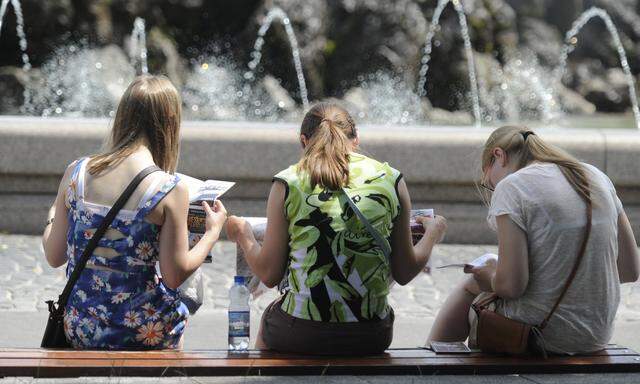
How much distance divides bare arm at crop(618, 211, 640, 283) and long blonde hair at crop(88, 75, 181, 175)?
174 cm

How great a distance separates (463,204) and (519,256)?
180 inches

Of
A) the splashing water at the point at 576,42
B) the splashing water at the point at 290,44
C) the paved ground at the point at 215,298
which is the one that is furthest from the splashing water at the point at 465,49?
the paved ground at the point at 215,298

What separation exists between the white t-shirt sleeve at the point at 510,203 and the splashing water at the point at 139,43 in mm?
15085

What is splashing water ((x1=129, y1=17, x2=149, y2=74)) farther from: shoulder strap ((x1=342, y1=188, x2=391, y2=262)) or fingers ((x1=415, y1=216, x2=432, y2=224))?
shoulder strap ((x1=342, y1=188, x2=391, y2=262))

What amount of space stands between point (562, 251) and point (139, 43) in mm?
16000

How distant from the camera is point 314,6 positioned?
19.8 metres

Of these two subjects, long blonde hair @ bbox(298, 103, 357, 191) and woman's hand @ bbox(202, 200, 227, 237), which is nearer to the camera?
long blonde hair @ bbox(298, 103, 357, 191)

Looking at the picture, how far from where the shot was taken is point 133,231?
4.07 meters

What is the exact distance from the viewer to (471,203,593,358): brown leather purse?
4.23 metres

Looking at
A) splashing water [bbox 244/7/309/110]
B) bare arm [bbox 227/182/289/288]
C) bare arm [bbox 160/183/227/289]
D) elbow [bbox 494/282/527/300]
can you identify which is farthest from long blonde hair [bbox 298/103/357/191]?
splashing water [bbox 244/7/309/110]

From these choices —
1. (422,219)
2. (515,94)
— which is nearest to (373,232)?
(422,219)

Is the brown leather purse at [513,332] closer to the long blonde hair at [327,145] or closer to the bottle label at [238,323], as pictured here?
the long blonde hair at [327,145]

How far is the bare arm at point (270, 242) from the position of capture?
13.8 ft

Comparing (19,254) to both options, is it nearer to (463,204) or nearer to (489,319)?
(463,204)
